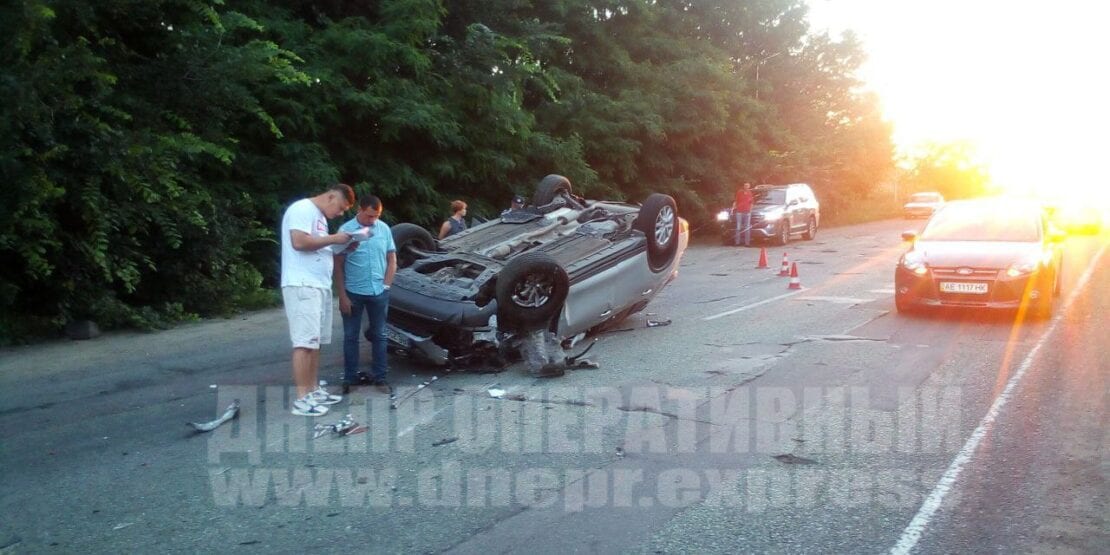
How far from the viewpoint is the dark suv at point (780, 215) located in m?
23.5

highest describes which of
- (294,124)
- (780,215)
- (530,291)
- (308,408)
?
(294,124)

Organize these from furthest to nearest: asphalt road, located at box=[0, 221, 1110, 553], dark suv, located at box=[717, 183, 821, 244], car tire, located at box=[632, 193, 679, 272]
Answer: dark suv, located at box=[717, 183, 821, 244] < car tire, located at box=[632, 193, 679, 272] < asphalt road, located at box=[0, 221, 1110, 553]

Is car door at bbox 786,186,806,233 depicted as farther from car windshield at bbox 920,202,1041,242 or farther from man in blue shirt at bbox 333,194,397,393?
man in blue shirt at bbox 333,194,397,393

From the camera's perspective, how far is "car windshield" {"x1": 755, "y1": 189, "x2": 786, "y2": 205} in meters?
24.7

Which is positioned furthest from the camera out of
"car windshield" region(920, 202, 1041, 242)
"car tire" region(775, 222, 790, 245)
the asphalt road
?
"car tire" region(775, 222, 790, 245)

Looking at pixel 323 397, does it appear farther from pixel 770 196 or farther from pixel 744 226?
pixel 770 196

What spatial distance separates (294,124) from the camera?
1518 cm

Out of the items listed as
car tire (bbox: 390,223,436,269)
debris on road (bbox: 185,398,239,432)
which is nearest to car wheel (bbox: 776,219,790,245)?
car tire (bbox: 390,223,436,269)

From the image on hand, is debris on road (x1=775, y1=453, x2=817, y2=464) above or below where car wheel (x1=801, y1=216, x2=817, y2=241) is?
below

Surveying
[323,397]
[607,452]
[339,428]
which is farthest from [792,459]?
[323,397]

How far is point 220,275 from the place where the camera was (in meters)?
12.6

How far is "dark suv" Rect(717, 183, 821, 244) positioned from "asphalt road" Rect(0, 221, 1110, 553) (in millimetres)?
14025

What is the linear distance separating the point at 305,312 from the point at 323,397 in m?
0.72

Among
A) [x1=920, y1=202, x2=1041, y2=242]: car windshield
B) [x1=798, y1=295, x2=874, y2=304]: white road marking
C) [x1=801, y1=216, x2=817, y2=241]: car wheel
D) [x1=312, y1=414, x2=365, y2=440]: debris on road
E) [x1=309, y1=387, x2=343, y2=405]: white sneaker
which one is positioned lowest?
[x1=312, y1=414, x2=365, y2=440]: debris on road
